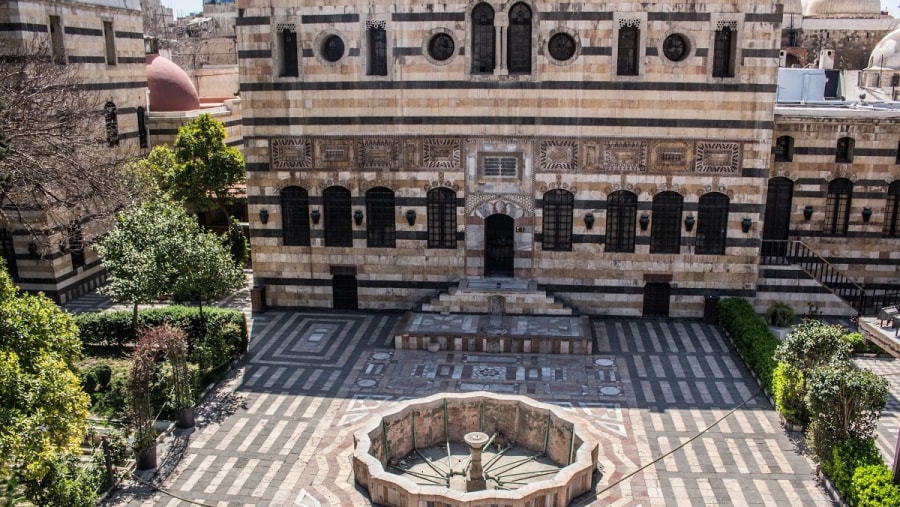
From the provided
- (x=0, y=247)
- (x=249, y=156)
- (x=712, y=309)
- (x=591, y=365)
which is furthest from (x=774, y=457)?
(x=0, y=247)

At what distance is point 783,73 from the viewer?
111 ft

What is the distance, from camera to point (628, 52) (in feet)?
88.3

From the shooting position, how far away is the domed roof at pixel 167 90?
128 feet

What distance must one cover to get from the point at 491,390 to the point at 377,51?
42.8 ft

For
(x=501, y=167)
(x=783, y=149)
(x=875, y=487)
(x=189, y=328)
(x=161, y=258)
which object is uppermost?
(x=783, y=149)

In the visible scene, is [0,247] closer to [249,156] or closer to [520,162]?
[249,156]

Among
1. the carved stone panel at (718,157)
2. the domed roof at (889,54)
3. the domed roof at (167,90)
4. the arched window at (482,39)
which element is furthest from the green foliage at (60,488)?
the domed roof at (889,54)

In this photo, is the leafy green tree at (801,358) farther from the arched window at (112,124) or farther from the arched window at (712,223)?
the arched window at (112,124)

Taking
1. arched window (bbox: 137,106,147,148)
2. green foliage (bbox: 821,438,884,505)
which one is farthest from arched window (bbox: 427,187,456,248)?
arched window (bbox: 137,106,147,148)

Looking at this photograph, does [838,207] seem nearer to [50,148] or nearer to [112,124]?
[50,148]

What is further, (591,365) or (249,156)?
(249,156)

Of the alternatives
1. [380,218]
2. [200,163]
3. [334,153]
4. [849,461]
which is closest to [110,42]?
[200,163]

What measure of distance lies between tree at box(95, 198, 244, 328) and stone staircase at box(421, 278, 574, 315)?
7491mm

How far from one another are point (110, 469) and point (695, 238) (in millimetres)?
20231
